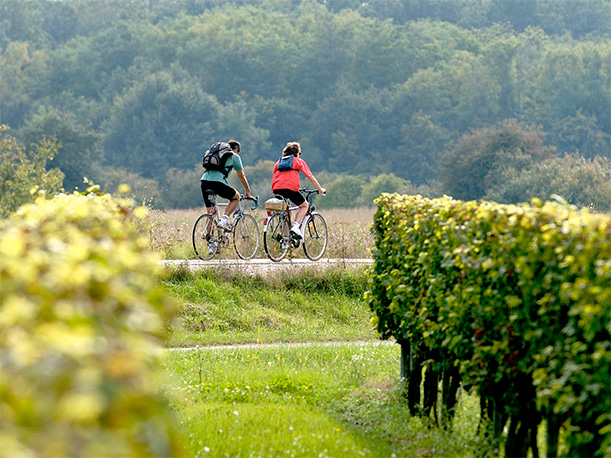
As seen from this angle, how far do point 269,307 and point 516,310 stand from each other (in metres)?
9.22

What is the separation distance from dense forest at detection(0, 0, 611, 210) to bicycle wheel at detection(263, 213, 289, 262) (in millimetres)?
35432

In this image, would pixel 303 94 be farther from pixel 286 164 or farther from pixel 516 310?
pixel 516 310

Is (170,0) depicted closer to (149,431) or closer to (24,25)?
(24,25)

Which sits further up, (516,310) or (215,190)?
(215,190)

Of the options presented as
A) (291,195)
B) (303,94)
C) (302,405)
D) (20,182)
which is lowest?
(302,405)

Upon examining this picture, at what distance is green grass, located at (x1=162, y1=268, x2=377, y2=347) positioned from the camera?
1211cm

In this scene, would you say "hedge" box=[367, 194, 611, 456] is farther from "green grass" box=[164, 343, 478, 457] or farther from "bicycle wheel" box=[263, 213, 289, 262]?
"bicycle wheel" box=[263, 213, 289, 262]

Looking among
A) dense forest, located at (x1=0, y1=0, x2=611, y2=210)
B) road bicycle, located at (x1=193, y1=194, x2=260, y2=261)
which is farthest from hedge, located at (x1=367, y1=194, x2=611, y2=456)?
dense forest, located at (x1=0, y1=0, x2=611, y2=210)

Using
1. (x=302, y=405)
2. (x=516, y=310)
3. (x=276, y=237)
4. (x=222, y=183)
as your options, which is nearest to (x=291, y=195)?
(x=276, y=237)

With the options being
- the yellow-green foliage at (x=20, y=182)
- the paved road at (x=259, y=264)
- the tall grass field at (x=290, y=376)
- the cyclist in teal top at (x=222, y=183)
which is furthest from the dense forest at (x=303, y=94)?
the tall grass field at (x=290, y=376)

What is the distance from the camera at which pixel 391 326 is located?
25.0ft

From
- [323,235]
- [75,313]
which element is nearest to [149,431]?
[75,313]

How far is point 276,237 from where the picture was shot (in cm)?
1458

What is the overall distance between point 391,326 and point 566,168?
37698 millimetres
